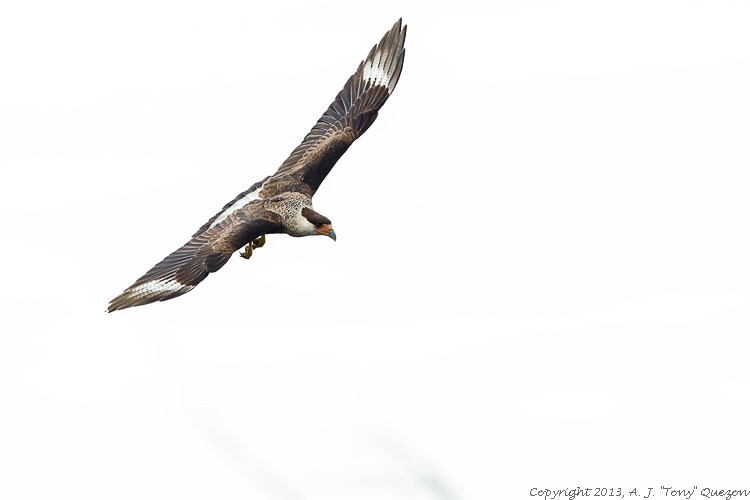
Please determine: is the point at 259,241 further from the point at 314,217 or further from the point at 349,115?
the point at 349,115

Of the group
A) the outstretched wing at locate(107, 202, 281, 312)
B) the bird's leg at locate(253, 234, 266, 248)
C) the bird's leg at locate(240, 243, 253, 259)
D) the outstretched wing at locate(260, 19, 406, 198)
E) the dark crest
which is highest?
the outstretched wing at locate(260, 19, 406, 198)

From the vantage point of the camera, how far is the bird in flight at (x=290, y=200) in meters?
15.4

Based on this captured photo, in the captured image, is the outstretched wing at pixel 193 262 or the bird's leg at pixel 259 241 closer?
the outstretched wing at pixel 193 262

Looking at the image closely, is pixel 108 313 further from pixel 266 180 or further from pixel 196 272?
pixel 266 180

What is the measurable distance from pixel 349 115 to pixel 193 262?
14.2 feet

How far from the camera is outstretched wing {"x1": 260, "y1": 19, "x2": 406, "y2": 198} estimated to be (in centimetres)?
1794

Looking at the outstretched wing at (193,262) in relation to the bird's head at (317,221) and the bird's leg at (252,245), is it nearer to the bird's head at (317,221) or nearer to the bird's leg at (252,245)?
the bird's leg at (252,245)

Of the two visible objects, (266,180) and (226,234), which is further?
(266,180)

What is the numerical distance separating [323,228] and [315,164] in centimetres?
127

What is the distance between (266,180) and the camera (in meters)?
17.8

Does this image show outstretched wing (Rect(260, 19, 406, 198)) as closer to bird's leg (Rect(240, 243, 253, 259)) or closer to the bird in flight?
the bird in flight

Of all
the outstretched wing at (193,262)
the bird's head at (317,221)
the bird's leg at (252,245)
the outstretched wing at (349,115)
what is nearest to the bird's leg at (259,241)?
the bird's leg at (252,245)

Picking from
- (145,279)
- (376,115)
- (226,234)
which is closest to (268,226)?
(226,234)

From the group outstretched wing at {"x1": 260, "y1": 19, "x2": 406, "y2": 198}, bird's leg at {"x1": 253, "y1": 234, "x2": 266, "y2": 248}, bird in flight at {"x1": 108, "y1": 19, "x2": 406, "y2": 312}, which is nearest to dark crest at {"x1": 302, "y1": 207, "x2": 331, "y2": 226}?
bird in flight at {"x1": 108, "y1": 19, "x2": 406, "y2": 312}
